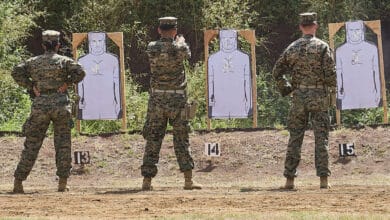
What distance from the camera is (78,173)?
16.2 meters

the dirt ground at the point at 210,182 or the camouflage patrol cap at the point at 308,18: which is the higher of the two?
the camouflage patrol cap at the point at 308,18

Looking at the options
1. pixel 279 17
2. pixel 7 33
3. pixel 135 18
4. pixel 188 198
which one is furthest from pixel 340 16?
pixel 188 198

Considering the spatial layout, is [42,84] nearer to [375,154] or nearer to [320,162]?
[320,162]

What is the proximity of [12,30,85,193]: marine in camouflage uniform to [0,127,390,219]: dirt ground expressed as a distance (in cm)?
47

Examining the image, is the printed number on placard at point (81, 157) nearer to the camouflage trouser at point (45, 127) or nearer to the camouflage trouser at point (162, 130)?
the camouflage trouser at point (45, 127)

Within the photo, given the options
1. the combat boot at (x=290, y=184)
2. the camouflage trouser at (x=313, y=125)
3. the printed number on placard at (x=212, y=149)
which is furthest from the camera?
the printed number on placard at (x=212, y=149)

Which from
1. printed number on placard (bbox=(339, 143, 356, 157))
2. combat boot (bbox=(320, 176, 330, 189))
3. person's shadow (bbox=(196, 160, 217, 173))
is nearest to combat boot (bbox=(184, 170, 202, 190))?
combat boot (bbox=(320, 176, 330, 189))

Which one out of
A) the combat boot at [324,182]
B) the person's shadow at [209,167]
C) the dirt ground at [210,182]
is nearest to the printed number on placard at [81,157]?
the dirt ground at [210,182]

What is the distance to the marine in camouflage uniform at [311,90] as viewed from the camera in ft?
38.8

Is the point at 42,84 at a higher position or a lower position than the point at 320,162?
higher

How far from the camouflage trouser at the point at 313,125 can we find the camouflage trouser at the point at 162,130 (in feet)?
4.49

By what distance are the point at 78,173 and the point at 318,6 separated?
10648 mm

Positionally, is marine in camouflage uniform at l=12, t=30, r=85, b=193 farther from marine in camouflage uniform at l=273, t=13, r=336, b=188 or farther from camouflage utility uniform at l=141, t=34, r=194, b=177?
marine in camouflage uniform at l=273, t=13, r=336, b=188

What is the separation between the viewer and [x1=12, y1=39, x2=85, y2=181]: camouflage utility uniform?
12.2 metres
